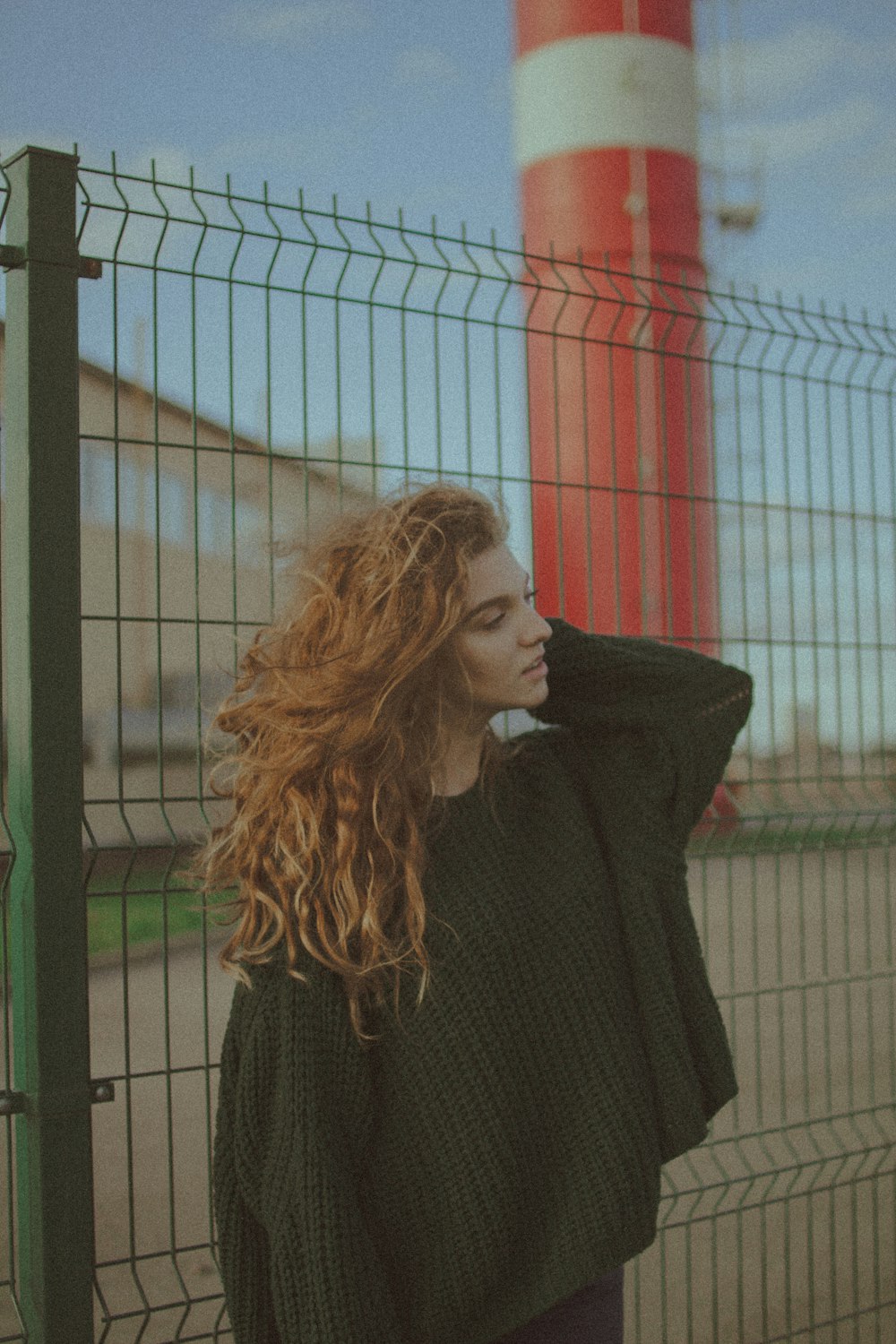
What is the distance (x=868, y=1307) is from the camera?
10.3 ft

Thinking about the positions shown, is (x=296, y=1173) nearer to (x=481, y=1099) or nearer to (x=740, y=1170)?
(x=481, y=1099)

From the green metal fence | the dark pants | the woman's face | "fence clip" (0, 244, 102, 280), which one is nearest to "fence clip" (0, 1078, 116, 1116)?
the green metal fence

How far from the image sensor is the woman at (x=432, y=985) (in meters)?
1.60

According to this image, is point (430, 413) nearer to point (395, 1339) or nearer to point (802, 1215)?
point (395, 1339)

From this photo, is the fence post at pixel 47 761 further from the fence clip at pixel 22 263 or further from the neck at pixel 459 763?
the neck at pixel 459 763

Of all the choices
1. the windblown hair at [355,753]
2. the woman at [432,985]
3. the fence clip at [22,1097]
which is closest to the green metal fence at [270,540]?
the fence clip at [22,1097]

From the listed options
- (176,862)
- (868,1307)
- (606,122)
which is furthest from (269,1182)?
(606,122)

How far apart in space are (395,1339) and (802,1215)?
8.90ft

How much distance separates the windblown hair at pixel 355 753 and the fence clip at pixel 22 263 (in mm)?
630

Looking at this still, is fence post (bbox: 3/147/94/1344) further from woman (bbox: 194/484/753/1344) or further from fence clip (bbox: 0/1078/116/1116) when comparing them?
woman (bbox: 194/484/753/1344)

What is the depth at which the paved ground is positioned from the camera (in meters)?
2.85

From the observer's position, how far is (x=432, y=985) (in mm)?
1667

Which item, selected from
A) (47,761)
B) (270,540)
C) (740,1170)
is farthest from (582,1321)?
(740,1170)

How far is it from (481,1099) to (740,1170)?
118 inches
